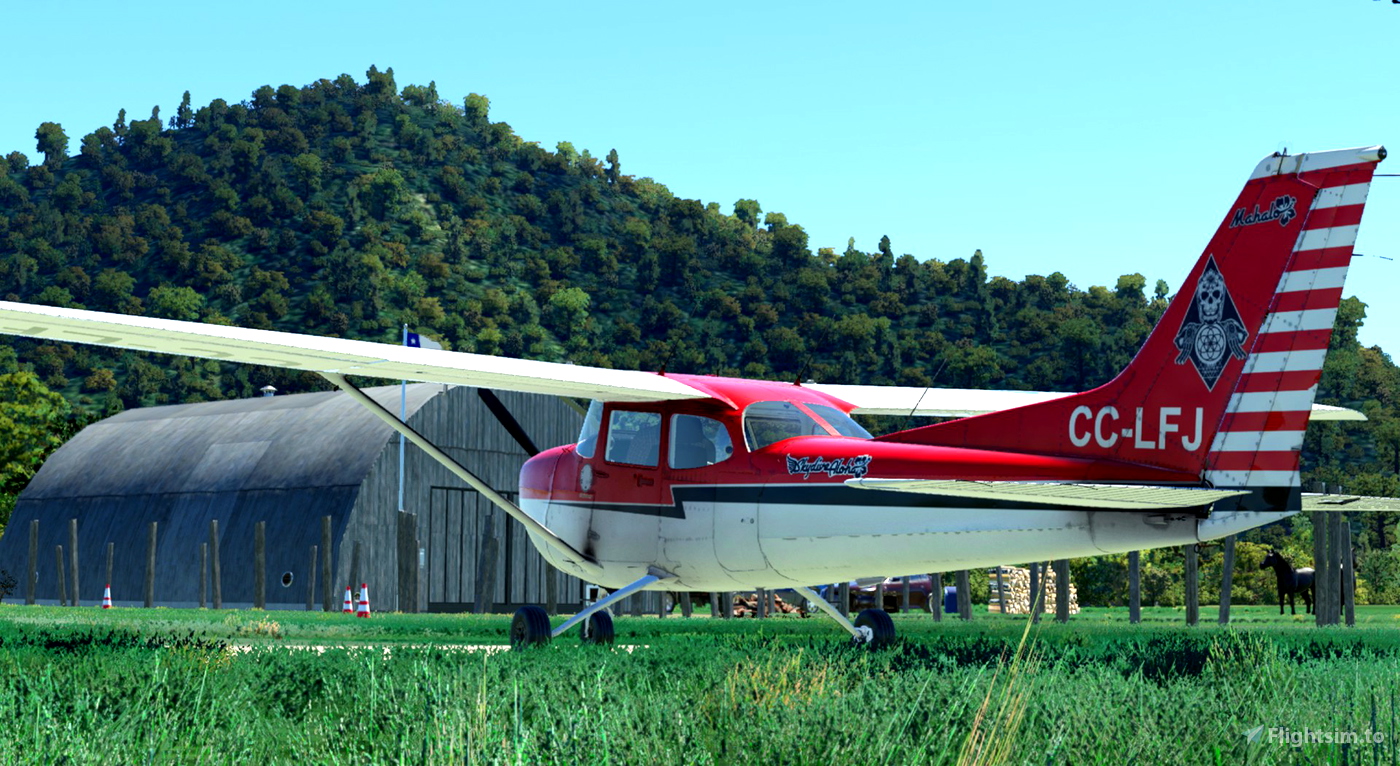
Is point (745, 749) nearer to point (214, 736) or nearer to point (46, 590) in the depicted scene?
point (214, 736)

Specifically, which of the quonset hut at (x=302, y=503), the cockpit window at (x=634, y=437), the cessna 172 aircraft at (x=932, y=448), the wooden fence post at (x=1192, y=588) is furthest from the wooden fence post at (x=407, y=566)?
the cockpit window at (x=634, y=437)

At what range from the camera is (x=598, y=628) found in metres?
16.5

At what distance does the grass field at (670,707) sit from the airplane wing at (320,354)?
3122 millimetres

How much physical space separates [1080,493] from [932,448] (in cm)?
202

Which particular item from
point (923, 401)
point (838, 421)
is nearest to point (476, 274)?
point (923, 401)

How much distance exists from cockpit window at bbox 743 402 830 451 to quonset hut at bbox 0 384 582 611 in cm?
2740

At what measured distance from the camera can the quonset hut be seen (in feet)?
144

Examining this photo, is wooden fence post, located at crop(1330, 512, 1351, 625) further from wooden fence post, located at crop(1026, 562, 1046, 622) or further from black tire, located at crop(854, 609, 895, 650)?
black tire, located at crop(854, 609, 895, 650)

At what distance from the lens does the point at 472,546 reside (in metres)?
46.8

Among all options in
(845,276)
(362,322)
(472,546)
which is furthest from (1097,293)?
(472,546)

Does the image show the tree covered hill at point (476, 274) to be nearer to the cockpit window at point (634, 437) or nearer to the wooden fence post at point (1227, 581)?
the wooden fence post at point (1227, 581)

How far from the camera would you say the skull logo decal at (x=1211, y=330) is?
1188 centimetres

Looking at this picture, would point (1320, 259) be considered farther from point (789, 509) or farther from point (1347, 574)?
point (1347, 574)

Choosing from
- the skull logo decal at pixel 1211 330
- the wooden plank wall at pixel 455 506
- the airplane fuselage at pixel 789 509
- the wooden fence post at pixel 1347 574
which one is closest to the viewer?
the skull logo decal at pixel 1211 330
